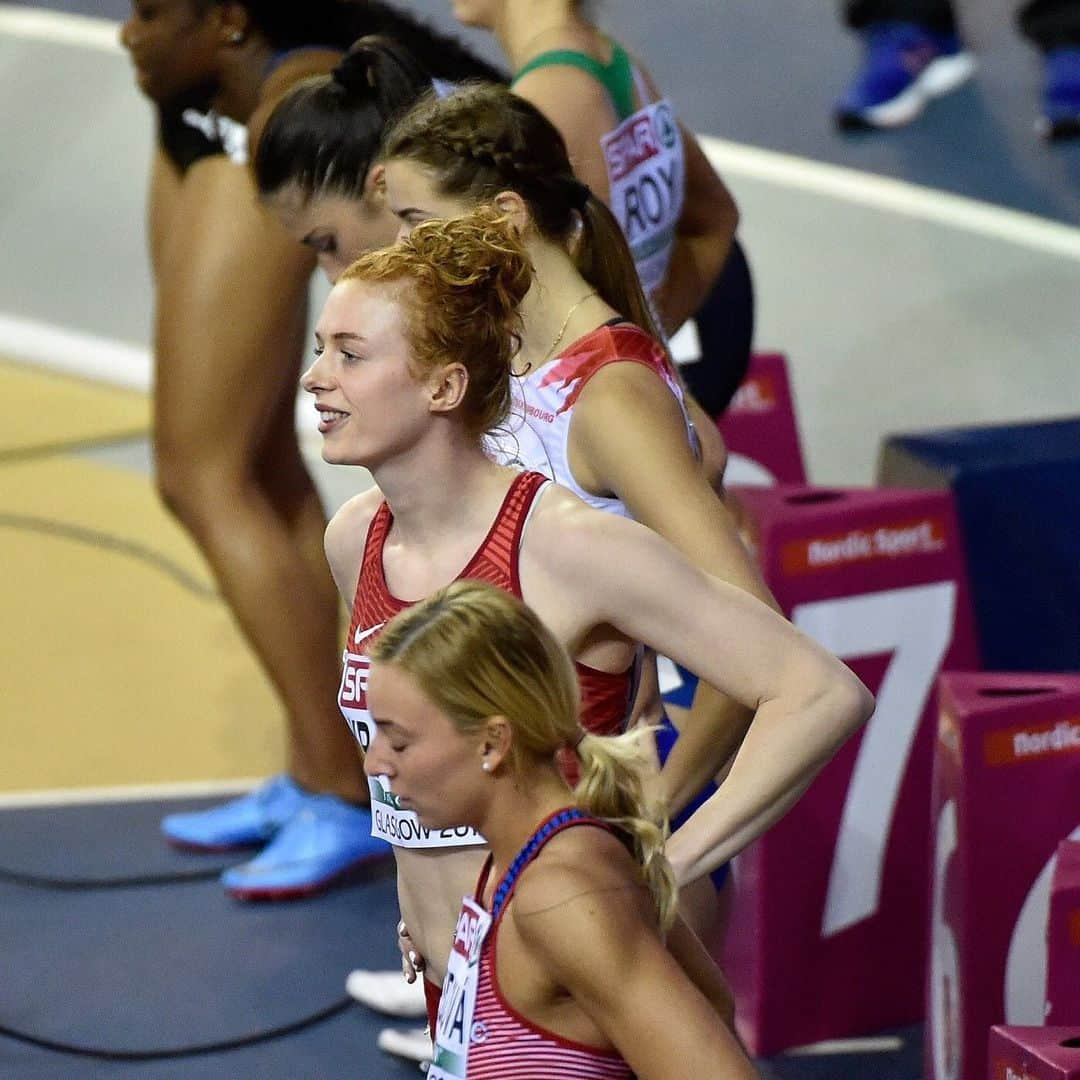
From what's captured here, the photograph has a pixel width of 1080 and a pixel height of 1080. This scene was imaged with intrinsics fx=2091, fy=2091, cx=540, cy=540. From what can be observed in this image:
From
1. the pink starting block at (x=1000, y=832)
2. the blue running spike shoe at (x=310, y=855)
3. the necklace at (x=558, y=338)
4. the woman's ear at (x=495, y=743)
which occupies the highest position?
the woman's ear at (x=495, y=743)

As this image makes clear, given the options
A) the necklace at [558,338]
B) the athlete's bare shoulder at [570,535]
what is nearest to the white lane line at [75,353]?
the necklace at [558,338]

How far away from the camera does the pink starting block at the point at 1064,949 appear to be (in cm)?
223

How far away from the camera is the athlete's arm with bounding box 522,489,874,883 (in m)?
1.70

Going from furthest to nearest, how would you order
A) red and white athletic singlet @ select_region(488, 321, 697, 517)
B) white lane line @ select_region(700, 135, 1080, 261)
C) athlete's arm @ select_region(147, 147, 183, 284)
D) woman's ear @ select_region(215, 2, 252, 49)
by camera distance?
white lane line @ select_region(700, 135, 1080, 261) < athlete's arm @ select_region(147, 147, 183, 284) < woman's ear @ select_region(215, 2, 252, 49) < red and white athletic singlet @ select_region(488, 321, 697, 517)

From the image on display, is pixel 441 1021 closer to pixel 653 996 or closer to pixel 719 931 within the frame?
pixel 653 996

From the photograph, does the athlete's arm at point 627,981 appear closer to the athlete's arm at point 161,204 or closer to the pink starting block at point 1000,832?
the pink starting block at point 1000,832

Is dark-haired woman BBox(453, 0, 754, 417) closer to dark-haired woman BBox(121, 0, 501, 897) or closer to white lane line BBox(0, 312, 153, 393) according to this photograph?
dark-haired woman BBox(121, 0, 501, 897)

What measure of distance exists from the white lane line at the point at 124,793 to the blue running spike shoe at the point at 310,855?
0.43m

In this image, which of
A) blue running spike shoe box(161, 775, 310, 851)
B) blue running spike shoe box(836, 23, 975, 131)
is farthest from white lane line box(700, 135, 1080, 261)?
blue running spike shoe box(161, 775, 310, 851)

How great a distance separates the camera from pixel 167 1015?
126 inches

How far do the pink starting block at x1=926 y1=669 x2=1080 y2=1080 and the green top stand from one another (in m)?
0.85

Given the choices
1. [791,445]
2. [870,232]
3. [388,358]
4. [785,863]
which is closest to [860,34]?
[870,232]

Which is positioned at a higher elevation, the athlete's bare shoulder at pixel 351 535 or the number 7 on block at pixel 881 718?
the athlete's bare shoulder at pixel 351 535

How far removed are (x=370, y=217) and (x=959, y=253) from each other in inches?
121
